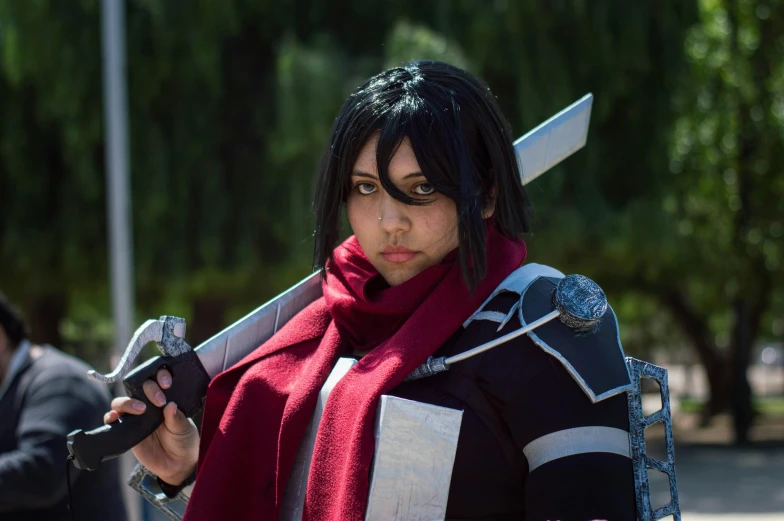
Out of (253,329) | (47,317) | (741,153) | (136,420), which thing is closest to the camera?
(136,420)

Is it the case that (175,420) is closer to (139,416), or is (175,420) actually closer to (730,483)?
(139,416)

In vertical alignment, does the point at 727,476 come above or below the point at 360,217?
below

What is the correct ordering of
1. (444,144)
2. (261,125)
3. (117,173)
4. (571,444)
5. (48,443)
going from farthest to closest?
(261,125) → (117,173) → (48,443) → (444,144) → (571,444)

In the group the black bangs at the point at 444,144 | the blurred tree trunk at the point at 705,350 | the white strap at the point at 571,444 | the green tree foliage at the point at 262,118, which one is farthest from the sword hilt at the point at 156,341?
the blurred tree trunk at the point at 705,350

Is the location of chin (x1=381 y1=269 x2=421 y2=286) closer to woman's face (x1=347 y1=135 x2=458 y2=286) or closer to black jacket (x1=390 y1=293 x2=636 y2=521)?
woman's face (x1=347 y1=135 x2=458 y2=286)

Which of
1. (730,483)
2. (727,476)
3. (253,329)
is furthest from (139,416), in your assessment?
(727,476)

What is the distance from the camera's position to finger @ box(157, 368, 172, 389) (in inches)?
76.4

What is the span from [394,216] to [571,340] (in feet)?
1.18

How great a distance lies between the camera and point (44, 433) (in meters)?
3.37

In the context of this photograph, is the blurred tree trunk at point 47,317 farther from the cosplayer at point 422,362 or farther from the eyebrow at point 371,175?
the eyebrow at point 371,175

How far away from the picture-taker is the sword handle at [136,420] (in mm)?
1890

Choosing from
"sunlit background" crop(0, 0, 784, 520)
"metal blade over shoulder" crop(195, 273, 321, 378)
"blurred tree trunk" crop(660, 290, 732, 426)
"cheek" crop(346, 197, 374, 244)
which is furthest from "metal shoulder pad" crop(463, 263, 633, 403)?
"blurred tree trunk" crop(660, 290, 732, 426)

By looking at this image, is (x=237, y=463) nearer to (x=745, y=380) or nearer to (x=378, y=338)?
(x=378, y=338)

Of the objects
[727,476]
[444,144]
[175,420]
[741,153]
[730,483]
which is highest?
[444,144]
